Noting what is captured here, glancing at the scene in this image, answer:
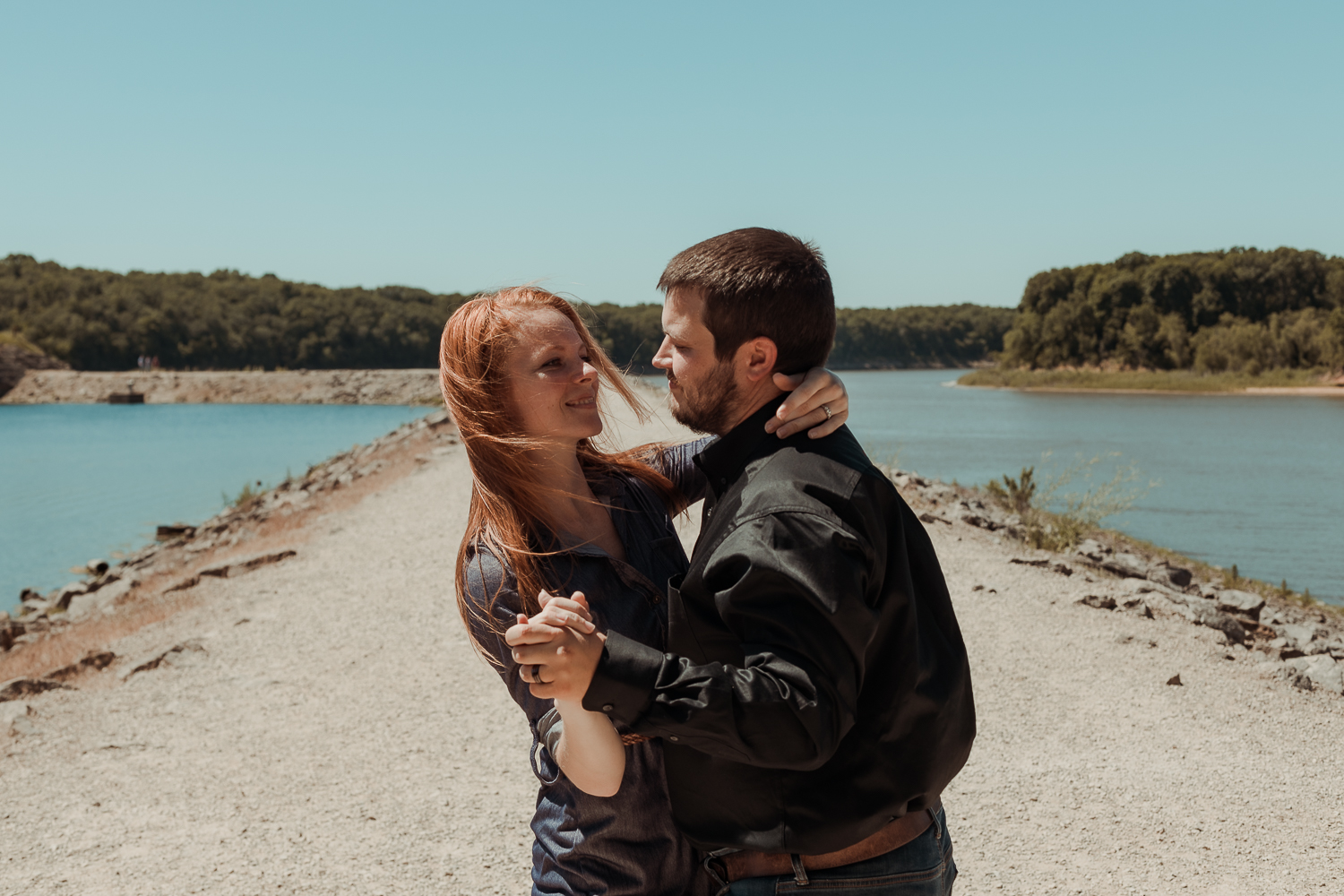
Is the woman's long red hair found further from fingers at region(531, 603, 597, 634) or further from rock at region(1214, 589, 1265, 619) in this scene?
rock at region(1214, 589, 1265, 619)

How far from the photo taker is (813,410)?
1.69 m

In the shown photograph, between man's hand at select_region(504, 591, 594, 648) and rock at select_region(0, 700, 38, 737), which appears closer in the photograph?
man's hand at select_region(504, 591, 594, 648)

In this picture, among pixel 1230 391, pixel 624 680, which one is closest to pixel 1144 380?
pixel 1230 391

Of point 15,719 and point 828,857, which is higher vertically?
point 828,857

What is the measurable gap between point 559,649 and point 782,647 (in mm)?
336

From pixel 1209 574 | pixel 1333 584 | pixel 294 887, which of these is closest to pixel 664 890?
pixel 294 887

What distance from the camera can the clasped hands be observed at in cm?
141

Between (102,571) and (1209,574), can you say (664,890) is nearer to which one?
(1209,574)

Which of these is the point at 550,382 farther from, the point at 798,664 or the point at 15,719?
the point at 15,719

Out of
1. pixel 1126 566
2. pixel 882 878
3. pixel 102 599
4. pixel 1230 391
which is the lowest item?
pixel 102 599

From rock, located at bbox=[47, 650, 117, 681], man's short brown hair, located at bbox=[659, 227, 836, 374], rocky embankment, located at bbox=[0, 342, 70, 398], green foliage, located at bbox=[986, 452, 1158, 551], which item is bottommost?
rock, located at bbox=[47, 650, 117, 681]

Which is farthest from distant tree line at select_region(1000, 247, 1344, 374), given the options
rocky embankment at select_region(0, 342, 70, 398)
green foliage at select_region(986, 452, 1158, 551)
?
rocky embankment at select_region(0, 342, 70, 398)

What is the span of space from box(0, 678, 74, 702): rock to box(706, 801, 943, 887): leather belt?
699cm

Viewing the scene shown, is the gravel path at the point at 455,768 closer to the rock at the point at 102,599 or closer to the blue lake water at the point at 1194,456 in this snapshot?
the rock at the point at 102,599
